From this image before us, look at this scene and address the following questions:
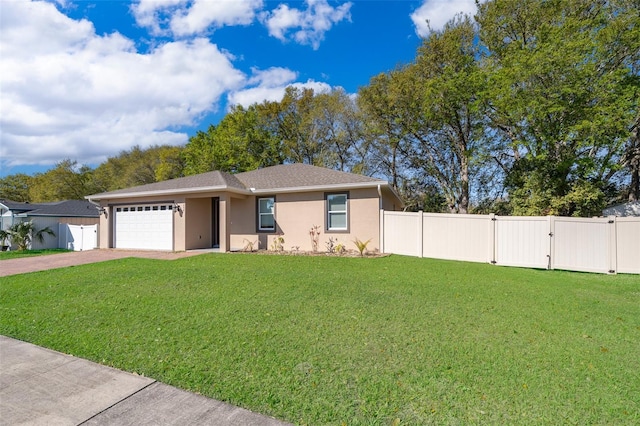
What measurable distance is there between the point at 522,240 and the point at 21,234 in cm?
2307

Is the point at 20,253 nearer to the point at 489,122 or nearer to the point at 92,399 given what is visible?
the point at 92,399

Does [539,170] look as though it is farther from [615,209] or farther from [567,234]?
[567,234]

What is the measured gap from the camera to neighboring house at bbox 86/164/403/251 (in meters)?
12.6

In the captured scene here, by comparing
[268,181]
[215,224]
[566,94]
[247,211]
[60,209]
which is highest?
[566,94]

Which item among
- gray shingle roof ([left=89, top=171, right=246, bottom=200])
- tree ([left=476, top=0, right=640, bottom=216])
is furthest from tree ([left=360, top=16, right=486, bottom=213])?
gray shingle roof ([left=89, top=171, right=246, bottom=200])

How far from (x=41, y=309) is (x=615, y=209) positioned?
73.1 feet

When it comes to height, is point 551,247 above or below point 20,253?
above

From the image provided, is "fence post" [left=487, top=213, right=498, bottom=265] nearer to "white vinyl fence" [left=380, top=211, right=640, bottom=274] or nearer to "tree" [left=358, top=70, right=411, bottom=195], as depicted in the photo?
"white vinyl fence" [left=380, top=211, right=640, bottom=274]

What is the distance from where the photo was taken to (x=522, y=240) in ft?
34.1

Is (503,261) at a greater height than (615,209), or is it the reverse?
(615,209)

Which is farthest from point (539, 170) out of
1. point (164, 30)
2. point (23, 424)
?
point (23, 424)

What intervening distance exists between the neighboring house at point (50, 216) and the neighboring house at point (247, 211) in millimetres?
3446

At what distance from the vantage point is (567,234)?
998 centimetres

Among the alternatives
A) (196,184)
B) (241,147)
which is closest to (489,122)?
(196,184)
